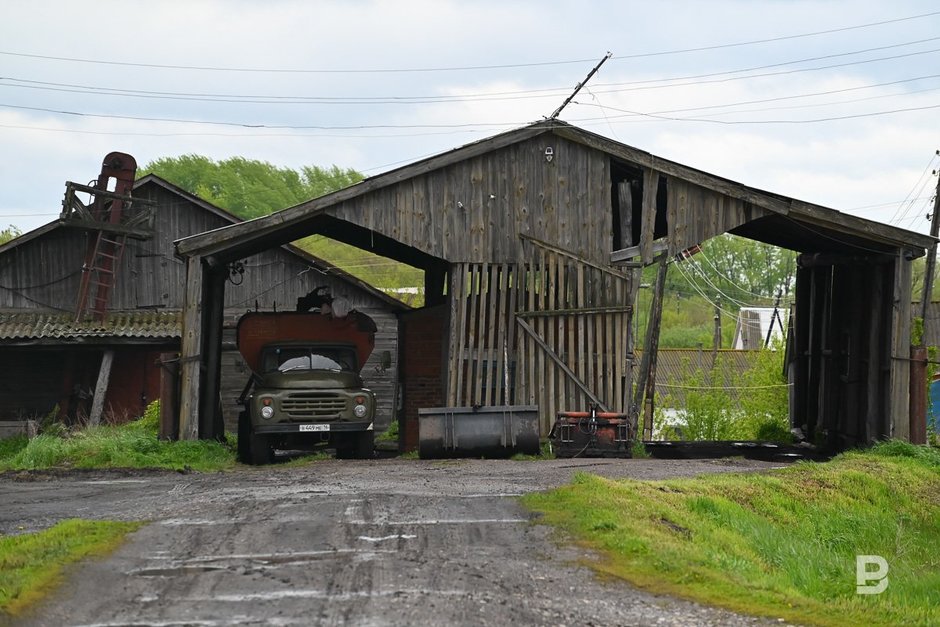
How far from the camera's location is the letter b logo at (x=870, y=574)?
1118 cm

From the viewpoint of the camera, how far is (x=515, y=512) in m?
11.8

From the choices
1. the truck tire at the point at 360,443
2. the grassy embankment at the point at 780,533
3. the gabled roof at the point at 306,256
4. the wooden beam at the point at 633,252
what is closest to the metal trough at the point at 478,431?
the truck tire at the point at 360,443

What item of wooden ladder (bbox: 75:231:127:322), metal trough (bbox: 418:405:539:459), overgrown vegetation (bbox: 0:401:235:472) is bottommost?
overgrown vegetation (bbox: 0:401:235:472)

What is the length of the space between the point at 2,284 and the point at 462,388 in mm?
17167

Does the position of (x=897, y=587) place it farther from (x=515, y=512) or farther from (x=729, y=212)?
(x=729, y=212)

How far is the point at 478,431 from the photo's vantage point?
64.9 ft

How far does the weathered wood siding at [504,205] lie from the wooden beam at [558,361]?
1272mm

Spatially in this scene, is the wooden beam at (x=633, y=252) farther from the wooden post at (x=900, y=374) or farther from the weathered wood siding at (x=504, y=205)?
the wooden post at (x=900, y=374)

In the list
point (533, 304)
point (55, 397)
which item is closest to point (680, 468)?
point (533, 304)

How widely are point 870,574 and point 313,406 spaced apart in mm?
10115

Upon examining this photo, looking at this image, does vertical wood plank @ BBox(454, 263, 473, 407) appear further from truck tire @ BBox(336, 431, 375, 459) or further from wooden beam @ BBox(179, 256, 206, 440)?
wooden beam @ BBox(179, 256, 206, 440)

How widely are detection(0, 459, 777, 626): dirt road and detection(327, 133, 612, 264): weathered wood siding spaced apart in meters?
7.47

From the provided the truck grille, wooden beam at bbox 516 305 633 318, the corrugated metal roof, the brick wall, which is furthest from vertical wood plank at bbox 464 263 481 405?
the corrugated metal roof

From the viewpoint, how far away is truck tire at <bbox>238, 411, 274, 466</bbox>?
19.8m
